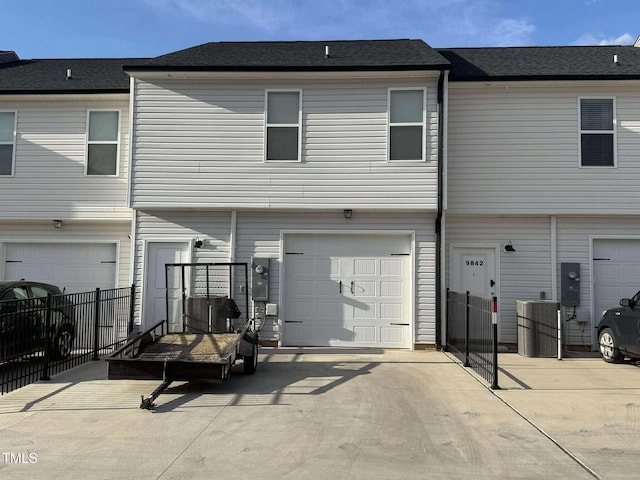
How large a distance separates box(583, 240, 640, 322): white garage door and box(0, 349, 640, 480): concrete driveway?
2.81 meters

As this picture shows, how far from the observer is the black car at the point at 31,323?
6898 millimetres

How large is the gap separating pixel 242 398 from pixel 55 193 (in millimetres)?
7398

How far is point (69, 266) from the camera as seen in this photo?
37.3ft

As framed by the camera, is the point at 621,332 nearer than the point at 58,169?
Yes

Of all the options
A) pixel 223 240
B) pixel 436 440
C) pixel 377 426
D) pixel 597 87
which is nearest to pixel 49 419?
pixel 377 426

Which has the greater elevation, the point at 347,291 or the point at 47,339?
the point at 347,291

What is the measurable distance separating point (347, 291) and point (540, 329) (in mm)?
3837

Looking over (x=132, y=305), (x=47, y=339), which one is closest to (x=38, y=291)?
(x=132, y=305)

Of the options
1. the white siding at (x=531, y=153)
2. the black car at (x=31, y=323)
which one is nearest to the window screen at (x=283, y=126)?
the white siding at (x=531, y=153)

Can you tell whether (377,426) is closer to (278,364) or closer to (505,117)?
(278,364)

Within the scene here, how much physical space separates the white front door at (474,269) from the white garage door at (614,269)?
7.18 feet

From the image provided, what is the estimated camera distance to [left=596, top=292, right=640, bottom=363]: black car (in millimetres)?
8289

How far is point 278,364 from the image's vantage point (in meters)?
8.63

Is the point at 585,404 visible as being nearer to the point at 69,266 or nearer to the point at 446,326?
the point at 446,326
